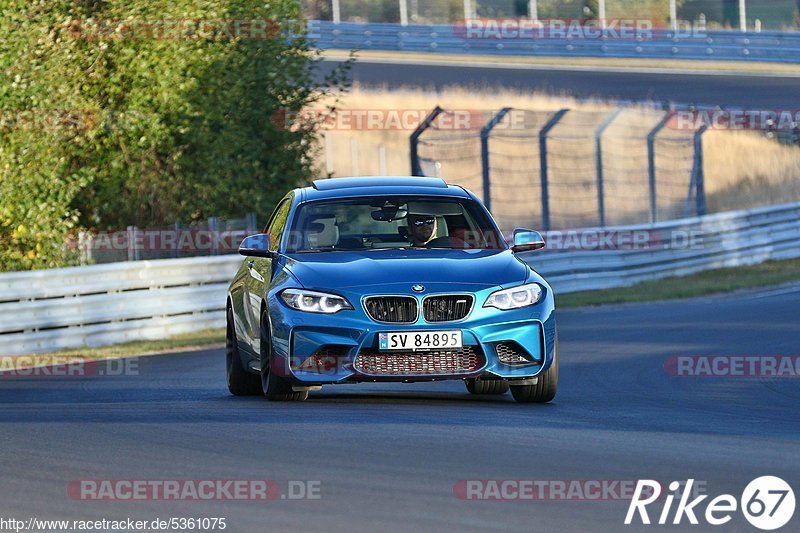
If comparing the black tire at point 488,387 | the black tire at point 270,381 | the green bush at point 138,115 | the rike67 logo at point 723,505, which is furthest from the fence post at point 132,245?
the rike67 logo at point 723,505

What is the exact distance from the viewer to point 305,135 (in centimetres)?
2623

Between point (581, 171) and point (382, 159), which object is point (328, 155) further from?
point (581, 171)

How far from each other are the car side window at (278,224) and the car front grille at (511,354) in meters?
2.10

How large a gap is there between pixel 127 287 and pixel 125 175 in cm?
476

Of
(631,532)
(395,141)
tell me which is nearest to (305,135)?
(395,141)

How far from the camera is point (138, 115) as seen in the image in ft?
76.9

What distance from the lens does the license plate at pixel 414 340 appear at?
34.3 feet

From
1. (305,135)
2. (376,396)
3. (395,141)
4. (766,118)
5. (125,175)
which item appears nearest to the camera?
(376,396)

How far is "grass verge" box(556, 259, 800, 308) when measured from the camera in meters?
24.3

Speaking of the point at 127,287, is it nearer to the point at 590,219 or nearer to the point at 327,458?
the point at 327,458

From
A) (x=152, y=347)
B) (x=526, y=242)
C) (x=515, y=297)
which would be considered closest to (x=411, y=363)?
(x=515, y=297)

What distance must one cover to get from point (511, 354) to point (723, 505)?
12.3 ft

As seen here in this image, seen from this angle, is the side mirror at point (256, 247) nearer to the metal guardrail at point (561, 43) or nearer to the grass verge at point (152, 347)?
the grass verge at point (152, 347)

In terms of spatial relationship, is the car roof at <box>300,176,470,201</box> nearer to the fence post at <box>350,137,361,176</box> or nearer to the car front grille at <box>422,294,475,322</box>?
the car front grille at <box>422,294,475,322</box>
